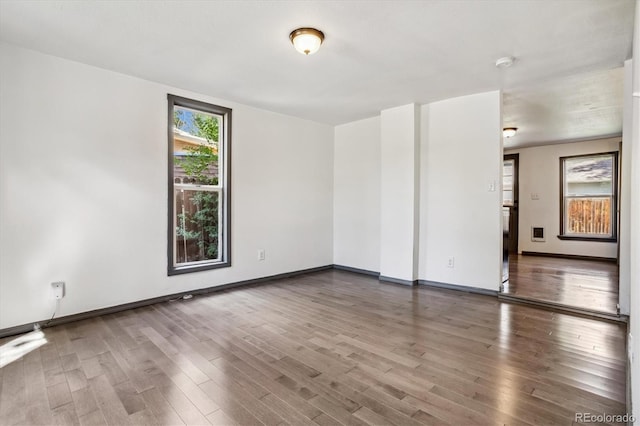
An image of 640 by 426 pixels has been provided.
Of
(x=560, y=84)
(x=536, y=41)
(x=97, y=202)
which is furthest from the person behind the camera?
(x=560, y=84)

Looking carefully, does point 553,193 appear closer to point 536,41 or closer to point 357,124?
point 357,124

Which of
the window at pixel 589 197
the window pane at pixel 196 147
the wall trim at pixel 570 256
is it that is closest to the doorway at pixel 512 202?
the wall trim at pixel 570 256

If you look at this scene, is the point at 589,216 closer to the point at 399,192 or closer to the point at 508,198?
the point at 508,198

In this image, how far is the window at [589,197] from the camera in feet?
21.7

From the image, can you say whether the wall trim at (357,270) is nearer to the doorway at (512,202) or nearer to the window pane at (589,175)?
the doorway at (512,202)

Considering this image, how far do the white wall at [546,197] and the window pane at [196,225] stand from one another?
6.95m

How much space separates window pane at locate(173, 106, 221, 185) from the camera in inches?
159

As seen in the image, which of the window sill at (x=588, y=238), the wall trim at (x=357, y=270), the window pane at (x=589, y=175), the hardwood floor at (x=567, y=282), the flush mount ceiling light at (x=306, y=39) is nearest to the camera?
the flush mount ceiling light at (x=306, y=39)

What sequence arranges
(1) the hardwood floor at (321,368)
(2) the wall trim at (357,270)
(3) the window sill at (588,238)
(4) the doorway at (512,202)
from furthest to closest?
(4) the doorway at (512,202) → (3) the window sill at (588,238) → (2) the wall trim at (357,270) → (1) the hardwood floor at (321,368)

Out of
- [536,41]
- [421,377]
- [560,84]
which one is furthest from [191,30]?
[560,84]

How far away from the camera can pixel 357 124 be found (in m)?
5.54

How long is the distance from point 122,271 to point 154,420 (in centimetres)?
225

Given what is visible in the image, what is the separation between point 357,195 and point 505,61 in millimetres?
2931

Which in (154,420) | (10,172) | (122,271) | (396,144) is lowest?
(154,420)
